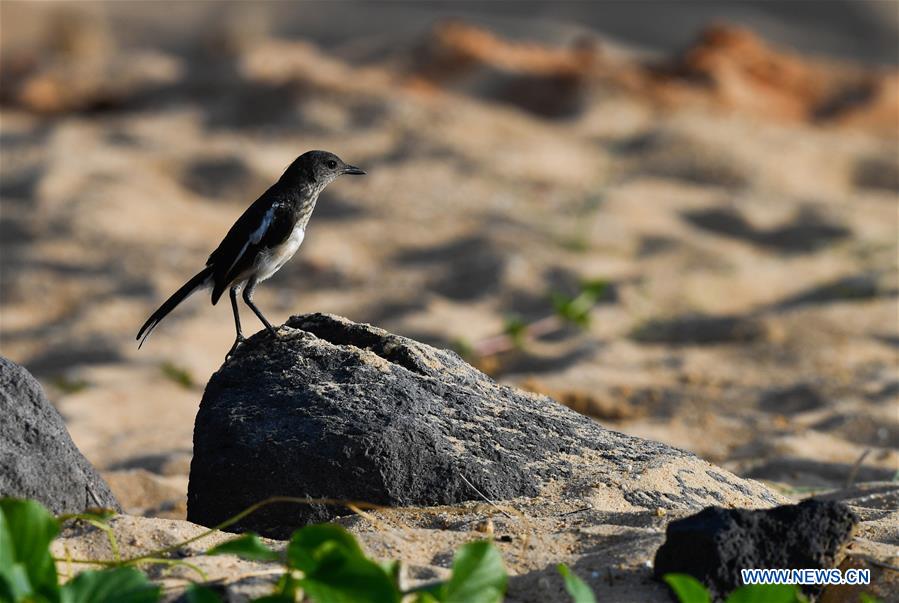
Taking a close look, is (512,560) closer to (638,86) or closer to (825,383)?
(825,383)

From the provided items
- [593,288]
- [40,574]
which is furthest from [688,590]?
[593,288]

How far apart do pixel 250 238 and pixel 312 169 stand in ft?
1.35

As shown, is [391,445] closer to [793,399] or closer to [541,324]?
[793,399]

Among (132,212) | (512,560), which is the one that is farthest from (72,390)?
(512,560)

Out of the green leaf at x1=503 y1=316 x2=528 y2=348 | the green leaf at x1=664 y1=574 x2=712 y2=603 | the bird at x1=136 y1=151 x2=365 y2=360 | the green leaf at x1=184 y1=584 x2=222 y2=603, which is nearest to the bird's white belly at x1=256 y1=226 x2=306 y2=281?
the bird at x1=136 y1=151 x2=365 y2=360

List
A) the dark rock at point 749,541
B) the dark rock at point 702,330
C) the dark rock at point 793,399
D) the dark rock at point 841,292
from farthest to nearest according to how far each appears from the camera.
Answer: the dark rock at point 841,292, the dark rock at point 702,330, the dark rock at point 793,399, the dark rock at point 749,541

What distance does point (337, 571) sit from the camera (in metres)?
2.42

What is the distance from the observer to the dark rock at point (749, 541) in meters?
2.76

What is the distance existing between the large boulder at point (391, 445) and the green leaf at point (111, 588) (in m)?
0.94

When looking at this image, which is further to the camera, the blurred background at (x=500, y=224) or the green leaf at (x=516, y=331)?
the green leaf at (x=516, y=331)

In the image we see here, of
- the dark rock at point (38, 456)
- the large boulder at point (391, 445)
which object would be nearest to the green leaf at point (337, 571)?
the large boulder at point (391, 445)

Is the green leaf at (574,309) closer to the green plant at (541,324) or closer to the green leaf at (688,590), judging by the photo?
the green plant at (541,324)

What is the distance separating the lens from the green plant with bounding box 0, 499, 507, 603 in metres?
2.40

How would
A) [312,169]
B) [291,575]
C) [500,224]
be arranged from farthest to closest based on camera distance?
[500,224], [312,169], [291,575]
